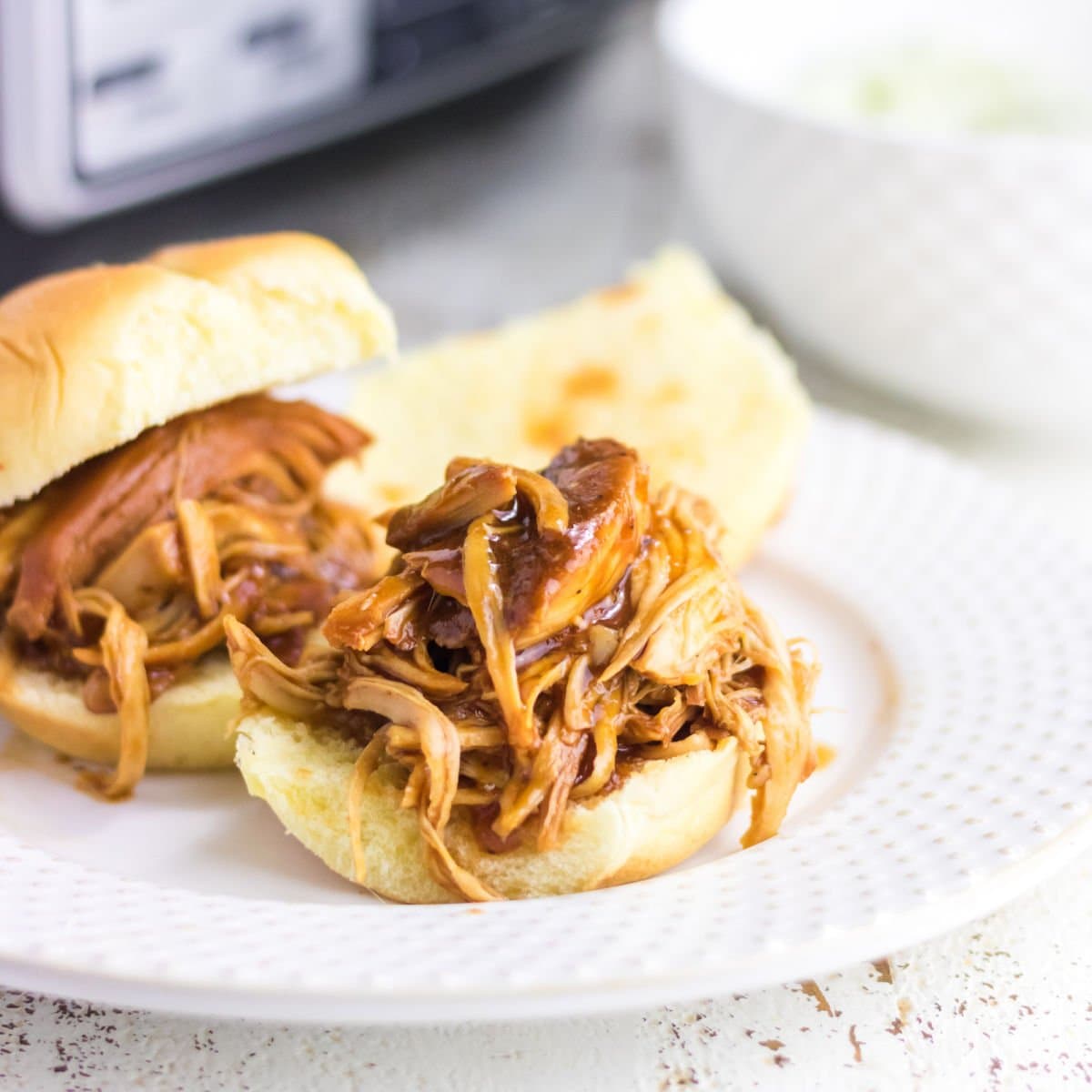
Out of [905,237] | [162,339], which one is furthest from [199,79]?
[905,237]

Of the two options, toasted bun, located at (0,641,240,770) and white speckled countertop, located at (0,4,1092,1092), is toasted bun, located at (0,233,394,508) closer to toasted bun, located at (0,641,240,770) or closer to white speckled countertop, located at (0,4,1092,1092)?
toasted bun, located at (0,641,240,770)

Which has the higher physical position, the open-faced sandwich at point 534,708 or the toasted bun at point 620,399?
the open-faced sandwich at point 534,708

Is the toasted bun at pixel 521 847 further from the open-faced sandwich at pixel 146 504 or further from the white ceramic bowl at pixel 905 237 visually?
the white ceramic bowl at pixel 905 237

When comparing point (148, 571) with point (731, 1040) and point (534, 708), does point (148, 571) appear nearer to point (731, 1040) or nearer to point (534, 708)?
point (534, 708)

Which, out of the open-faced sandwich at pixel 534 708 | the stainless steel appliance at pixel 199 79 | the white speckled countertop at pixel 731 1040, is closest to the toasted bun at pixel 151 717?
the open-faced sandwich at pixel 534 708

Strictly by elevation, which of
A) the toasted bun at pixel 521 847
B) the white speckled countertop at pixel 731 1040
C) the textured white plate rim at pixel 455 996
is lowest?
the white speckled countertop at pixel 731 1040
